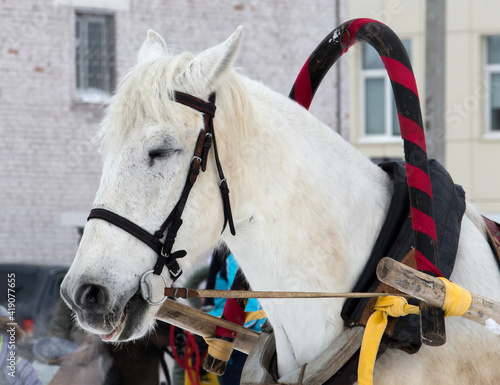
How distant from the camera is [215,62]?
1.85 meters

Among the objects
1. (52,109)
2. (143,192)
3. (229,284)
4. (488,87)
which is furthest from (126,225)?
(488,87)

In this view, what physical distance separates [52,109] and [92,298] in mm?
7002

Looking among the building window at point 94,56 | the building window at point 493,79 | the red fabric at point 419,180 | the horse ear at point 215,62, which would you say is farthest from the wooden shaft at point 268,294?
the building window at point 493,79

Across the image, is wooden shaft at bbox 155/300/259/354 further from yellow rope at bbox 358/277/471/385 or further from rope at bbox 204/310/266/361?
yellow rope at bbox 358/277/471/385

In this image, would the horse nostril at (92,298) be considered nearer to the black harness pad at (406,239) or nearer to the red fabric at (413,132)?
the black harness pad at (406,239)

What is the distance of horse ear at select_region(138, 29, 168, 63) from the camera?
215 cm

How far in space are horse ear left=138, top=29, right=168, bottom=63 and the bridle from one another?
0.32 m

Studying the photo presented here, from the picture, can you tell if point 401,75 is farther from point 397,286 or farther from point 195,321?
point 195,321

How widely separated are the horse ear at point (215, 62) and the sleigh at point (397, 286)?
49cm

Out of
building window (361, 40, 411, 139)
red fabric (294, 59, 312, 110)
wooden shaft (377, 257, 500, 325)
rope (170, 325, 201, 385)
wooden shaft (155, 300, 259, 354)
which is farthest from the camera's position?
building window (361, 40, 411, 139)

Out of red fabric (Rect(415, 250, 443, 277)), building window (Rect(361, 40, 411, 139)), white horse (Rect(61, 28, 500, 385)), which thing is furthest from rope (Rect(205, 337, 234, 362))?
building window (Rect(361, 40, 411, 139))

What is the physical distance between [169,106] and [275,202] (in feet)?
1.39

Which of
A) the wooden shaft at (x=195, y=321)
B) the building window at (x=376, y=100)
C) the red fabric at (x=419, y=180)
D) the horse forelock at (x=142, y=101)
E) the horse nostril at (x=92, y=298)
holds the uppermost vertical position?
the building window at (x=376, y=100)

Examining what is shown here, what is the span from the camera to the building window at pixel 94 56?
28.2 feet
